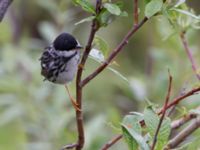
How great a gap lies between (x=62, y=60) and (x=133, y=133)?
417 mm

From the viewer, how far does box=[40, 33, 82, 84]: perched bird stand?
1.27 metres

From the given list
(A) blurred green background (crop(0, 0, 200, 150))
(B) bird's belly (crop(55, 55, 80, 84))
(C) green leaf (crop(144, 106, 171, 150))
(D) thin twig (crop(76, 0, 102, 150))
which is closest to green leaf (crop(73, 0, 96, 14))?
(D) thin twig (crop(76, 0, 102, 150))

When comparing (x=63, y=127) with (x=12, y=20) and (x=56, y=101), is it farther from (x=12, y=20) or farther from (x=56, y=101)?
(x=12, y=20)

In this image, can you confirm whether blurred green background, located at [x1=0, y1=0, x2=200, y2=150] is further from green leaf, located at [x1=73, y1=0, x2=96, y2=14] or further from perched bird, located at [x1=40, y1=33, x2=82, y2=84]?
green leaf, located at [x1=73, y1=0, x2=96, y2=14]

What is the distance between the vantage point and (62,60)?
1349 millimetres

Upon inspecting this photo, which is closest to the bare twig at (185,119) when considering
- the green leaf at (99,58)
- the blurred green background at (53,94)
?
the green leaf at (99,58)

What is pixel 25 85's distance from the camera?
2637 mm

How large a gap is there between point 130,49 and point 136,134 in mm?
3283

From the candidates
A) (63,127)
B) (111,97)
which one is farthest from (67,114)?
(111,97)

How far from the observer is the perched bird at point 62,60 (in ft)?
4.17

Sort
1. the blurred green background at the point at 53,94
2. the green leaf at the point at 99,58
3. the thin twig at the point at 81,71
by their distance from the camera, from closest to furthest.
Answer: the thin twig at the point at 81,71, the green leaf at the point at 99,58, the blurred green background at the point at 53,94

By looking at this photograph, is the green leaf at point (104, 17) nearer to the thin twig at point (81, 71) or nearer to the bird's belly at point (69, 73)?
the thin twig at point (81, 71)

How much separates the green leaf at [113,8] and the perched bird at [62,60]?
28 centimetres

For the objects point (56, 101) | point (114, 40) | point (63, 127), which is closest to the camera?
point (63, 127)
